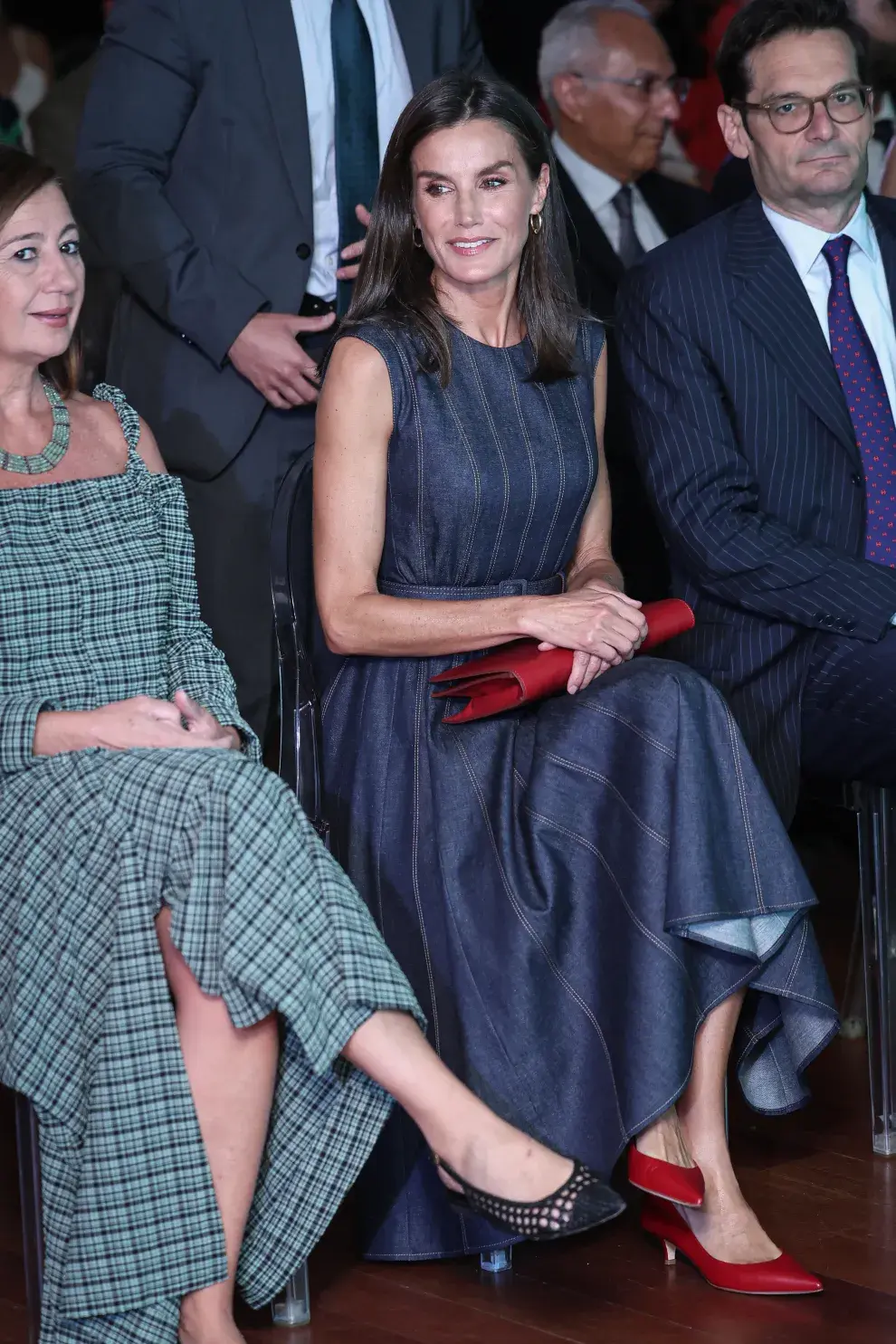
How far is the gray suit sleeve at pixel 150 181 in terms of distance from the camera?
10.2ft

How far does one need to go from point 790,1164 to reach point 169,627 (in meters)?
1.23

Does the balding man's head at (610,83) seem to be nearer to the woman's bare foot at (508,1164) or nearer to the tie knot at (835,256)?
the tie knot at (835,256)

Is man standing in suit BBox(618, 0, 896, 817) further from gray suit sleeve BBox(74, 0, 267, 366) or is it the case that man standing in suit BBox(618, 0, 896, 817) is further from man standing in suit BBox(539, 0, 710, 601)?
man standing in suit BBox(539, 0, 710, 601)

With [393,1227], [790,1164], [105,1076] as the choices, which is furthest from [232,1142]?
[790,1164]

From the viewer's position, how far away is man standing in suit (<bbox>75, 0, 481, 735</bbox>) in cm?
313

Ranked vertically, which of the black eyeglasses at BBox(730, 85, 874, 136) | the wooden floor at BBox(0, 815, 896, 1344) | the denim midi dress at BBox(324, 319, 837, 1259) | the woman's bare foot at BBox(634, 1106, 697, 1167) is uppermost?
the black eyeglasses at BBox(730, 85, 874, 136)

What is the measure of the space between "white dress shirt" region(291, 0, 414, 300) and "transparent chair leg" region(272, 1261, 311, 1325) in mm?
1776

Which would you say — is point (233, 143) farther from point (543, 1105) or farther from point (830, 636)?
point (543, 1105)

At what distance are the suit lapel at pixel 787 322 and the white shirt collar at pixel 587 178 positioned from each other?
3.45 feet

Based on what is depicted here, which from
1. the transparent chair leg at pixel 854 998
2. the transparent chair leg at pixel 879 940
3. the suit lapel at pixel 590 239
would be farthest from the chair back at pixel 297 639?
the suit lapel at pixel 590 239

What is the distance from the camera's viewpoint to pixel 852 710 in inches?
110

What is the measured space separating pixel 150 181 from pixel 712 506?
114 cm

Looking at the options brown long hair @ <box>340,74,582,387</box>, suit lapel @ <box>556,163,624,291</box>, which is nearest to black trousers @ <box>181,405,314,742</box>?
brown long hair @ <box>340,74,582,387</box>

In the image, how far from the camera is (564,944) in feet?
7.73
